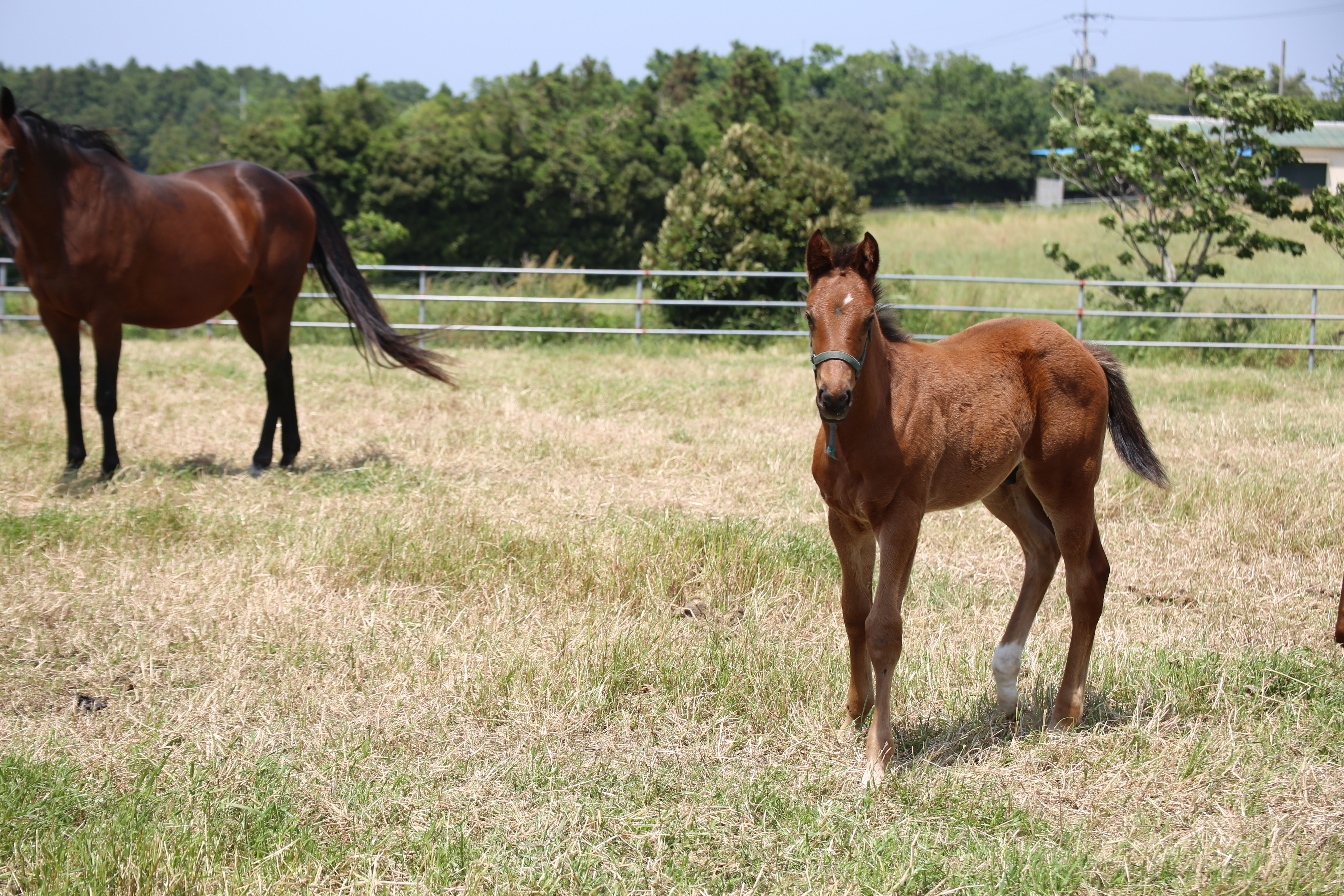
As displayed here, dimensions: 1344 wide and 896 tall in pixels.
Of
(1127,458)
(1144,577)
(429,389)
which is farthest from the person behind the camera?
(429,389)

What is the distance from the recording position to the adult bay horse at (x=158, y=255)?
6.29 meters

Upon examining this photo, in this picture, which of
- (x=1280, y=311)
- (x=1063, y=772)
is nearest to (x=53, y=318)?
(x=1063, y=772)

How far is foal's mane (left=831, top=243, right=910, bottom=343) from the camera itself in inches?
126

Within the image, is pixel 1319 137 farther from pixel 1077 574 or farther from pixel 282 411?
pixel 1077 574

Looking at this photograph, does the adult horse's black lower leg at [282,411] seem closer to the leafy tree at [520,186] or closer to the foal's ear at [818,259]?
the foal's ear at [818,259]

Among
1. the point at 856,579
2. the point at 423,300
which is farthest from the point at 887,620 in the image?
the point at 423,300

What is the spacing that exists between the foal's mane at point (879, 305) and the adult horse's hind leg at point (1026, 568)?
795 millimetres

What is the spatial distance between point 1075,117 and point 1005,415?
1414 cm

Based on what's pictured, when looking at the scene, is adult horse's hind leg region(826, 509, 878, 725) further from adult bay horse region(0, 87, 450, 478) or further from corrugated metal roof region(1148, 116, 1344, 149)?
corrugated metal roof region(1148, 116, 1344, 149)

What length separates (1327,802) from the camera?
3.04m

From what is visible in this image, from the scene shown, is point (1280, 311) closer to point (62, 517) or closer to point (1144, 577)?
point (1144, 577)

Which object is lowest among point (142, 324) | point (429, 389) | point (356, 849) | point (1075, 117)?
point (356, 849)

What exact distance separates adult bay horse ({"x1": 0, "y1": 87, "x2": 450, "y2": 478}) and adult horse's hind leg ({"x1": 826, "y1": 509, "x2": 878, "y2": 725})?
4.77 m

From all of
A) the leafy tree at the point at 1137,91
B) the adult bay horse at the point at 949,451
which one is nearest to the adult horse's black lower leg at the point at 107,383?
the adult bay horse at the point at 949,451
